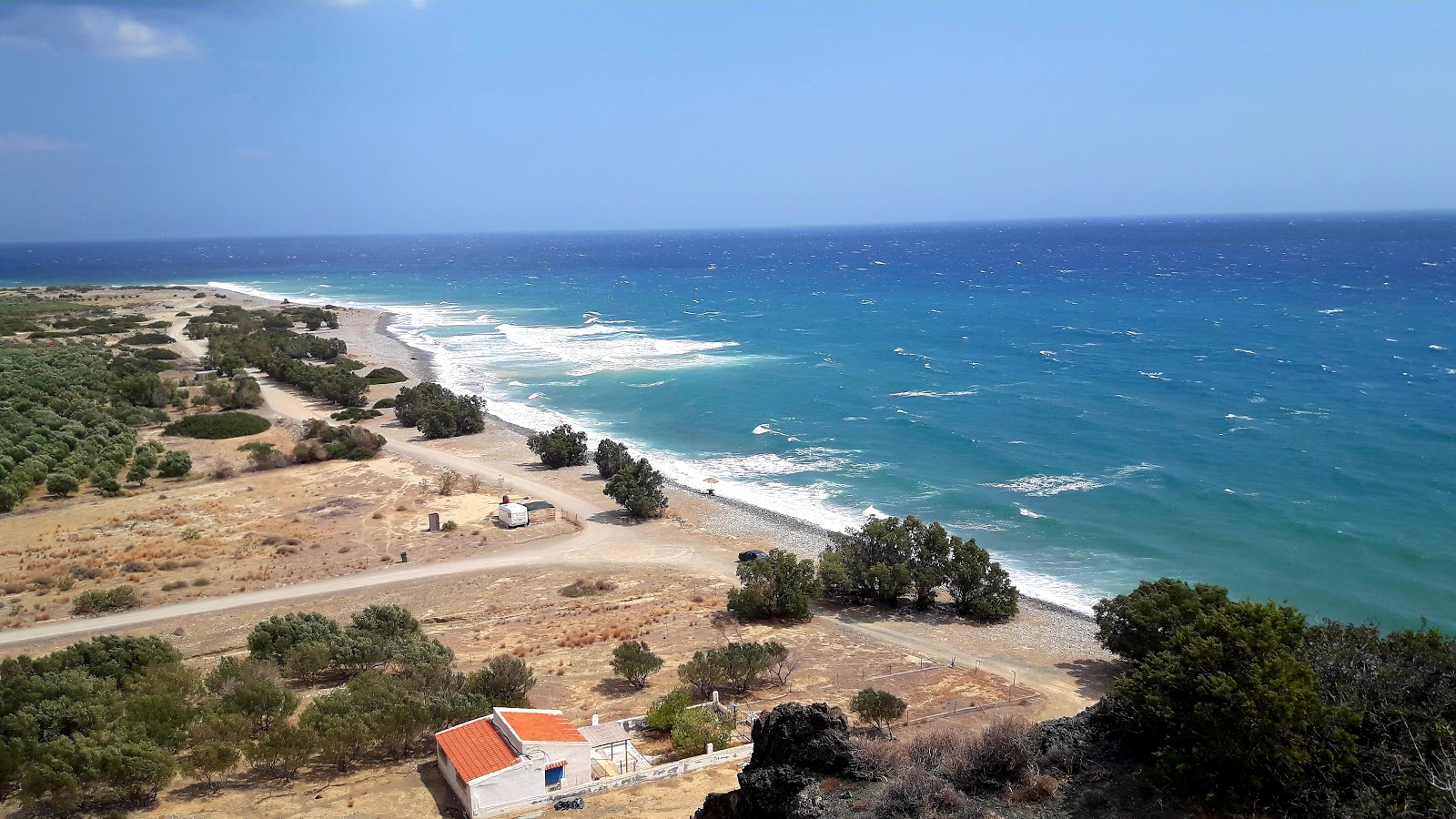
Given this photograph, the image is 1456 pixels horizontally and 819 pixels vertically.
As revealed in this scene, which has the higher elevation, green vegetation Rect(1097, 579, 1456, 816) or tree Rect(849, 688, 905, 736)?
green vegetation Rect(1097, 579, 1456, 816)

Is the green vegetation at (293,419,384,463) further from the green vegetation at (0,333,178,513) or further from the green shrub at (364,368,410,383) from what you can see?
the green shrub at (364,368,410,383)

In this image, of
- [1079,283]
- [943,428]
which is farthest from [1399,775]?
[1079,283]

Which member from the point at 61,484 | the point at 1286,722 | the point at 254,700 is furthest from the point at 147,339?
the point at 1286,722

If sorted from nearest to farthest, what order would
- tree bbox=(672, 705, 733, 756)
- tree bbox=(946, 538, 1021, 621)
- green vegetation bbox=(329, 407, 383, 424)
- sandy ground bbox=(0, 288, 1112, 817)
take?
tree bbox=(672, 705, 733, 756) < sandy ground bbox=(0, 288, 1112, 817) < tree bbox=(946, 538, 1021, 621) < green vegetation bbox=(329, 407, 383, 424)

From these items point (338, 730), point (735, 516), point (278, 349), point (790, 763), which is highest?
point (278, 349)

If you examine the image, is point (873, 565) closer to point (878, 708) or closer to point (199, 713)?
point (878, 708)

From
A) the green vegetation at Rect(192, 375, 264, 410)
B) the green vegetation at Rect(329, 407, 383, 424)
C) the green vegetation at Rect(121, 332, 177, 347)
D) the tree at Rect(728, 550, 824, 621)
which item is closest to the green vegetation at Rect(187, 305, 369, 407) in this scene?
the green vegetation at Rect(329, 407, 383, 424)

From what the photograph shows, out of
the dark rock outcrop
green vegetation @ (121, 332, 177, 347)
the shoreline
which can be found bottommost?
the shoreline
